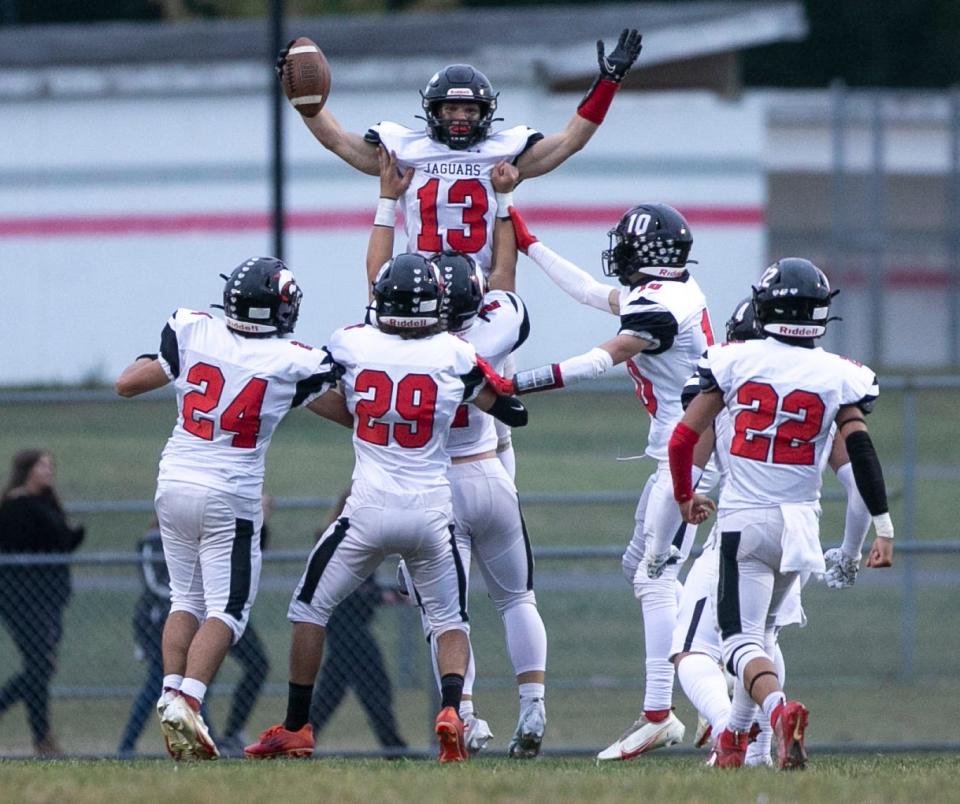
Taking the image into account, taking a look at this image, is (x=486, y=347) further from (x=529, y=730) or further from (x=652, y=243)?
(x=529, y=730)

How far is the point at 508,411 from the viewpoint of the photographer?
27.1 feet

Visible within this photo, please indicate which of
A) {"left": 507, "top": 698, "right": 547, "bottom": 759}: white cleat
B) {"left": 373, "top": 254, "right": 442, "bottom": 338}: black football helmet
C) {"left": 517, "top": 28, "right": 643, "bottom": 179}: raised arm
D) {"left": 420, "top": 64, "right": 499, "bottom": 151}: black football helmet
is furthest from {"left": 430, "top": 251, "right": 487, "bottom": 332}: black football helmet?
{"left": 507, "top": 698, "right": 547, "bottom": 759}: white cleat

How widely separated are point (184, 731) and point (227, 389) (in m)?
1.44

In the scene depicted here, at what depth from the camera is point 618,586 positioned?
13062 mm

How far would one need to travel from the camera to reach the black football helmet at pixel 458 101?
8961 mm

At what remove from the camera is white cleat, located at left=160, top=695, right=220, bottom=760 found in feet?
25.6

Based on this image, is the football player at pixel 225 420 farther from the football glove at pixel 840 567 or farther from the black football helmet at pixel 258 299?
the football glove at pixel 840 567

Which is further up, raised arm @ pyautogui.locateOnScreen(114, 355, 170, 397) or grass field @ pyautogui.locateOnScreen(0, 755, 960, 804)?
raised arm @ pyautogui.locateOnScreen(114, 355, 170, 397)

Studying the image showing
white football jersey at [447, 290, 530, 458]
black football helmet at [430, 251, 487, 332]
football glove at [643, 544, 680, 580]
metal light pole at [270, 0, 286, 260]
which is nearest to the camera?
black football helmet at [430, 251, 487, 332]

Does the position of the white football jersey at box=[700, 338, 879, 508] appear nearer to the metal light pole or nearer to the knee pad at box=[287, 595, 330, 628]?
the knee pad at box=[287, 595, 330, 628]

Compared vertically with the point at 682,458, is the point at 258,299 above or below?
above

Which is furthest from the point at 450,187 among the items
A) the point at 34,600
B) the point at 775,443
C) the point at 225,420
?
the point at 34,600

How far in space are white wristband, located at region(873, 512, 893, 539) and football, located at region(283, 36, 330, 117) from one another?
10.9ft

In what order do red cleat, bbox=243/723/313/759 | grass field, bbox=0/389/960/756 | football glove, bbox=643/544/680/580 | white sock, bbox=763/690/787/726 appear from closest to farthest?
white sock, bbox=763/690/787/726
red cleat, bbox=243/723/313/759
football glove, bbox=643/544/680/580
grass field, bbox=0/389/960/756
